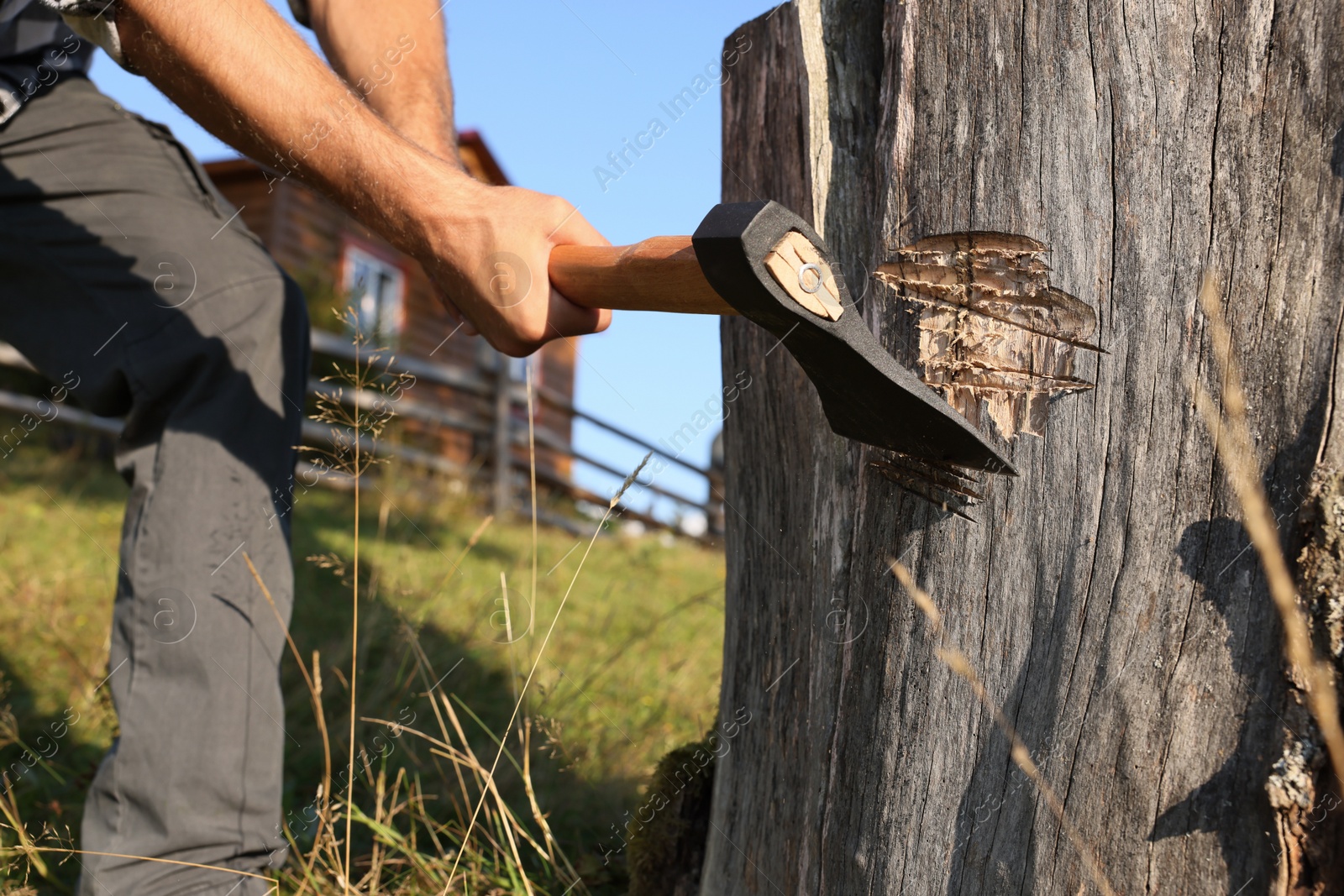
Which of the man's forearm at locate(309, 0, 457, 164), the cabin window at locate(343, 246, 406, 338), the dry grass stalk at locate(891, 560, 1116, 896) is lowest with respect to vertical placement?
the dry grass stalk at locate(891, 560, 1116, 896)

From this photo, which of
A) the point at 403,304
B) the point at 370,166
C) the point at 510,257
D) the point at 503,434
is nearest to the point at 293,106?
the point at 370,166

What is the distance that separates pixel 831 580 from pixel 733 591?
1.09 ft

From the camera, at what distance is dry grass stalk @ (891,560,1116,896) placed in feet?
3.37

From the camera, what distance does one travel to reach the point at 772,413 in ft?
4.70

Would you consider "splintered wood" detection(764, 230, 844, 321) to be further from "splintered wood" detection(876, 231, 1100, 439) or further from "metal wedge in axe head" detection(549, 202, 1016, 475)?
"splintered wood" detection(876, 231, 1100, 439)

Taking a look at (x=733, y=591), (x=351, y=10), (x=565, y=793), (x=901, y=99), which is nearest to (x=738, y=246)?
(x=901, y=99)

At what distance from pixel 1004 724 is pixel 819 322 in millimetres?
559

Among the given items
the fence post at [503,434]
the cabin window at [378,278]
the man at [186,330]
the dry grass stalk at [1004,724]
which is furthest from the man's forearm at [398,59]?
the cabin window at [378,278]

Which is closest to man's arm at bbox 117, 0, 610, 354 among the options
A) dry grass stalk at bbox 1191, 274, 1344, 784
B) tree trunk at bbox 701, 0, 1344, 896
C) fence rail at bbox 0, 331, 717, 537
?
tree trunk at bbox 701, 0, 1344, 896

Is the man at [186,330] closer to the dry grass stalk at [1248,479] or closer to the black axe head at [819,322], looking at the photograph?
the black axe head at [819,322]

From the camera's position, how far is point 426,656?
3.07 metres

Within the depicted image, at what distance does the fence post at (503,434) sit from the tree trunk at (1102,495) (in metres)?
8.30

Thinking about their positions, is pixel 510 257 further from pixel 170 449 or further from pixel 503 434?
pixel 503 434

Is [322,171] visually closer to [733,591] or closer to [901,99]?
[901,99]
